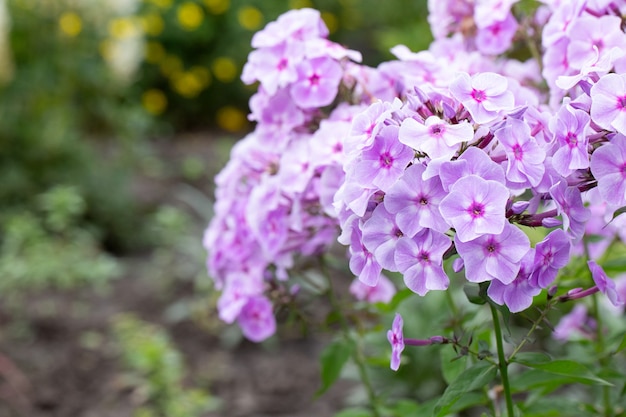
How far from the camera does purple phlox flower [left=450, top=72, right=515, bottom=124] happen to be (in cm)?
109

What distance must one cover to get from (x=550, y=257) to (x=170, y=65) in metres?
5.32

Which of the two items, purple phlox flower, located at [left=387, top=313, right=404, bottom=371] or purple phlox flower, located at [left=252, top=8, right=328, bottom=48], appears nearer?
purple phlox flower, located at [left=387, top=313, right=404, bottom=371]

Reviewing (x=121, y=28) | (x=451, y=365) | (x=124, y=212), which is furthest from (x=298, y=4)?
(x=451, y=365)

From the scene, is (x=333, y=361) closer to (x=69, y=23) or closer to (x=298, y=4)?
(x=69, y=23)

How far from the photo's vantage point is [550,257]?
107 cm

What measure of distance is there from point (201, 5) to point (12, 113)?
2.45 metres

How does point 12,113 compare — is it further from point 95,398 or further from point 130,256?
point 95,398

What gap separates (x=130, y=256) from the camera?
13.6 feet

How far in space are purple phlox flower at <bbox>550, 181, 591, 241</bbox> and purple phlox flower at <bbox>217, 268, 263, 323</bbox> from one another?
646mm

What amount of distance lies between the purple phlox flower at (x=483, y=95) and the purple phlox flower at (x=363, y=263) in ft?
0.72

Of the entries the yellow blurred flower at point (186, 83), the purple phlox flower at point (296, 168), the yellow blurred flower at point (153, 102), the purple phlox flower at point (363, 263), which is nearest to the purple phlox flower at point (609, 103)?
the purple phlox flower at point (363, 263)

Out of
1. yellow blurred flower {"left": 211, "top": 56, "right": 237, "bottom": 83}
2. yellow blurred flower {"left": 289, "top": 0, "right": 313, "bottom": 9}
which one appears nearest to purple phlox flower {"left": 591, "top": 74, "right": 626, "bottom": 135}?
yellow blurred flower {"left": 211, "top": 56, "right": 237, "bottom": 83}

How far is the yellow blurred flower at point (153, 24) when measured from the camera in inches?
232

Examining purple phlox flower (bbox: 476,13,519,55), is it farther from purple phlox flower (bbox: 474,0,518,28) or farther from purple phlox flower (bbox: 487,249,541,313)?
purple phlox flower (bbox: 487,249,541,313)
